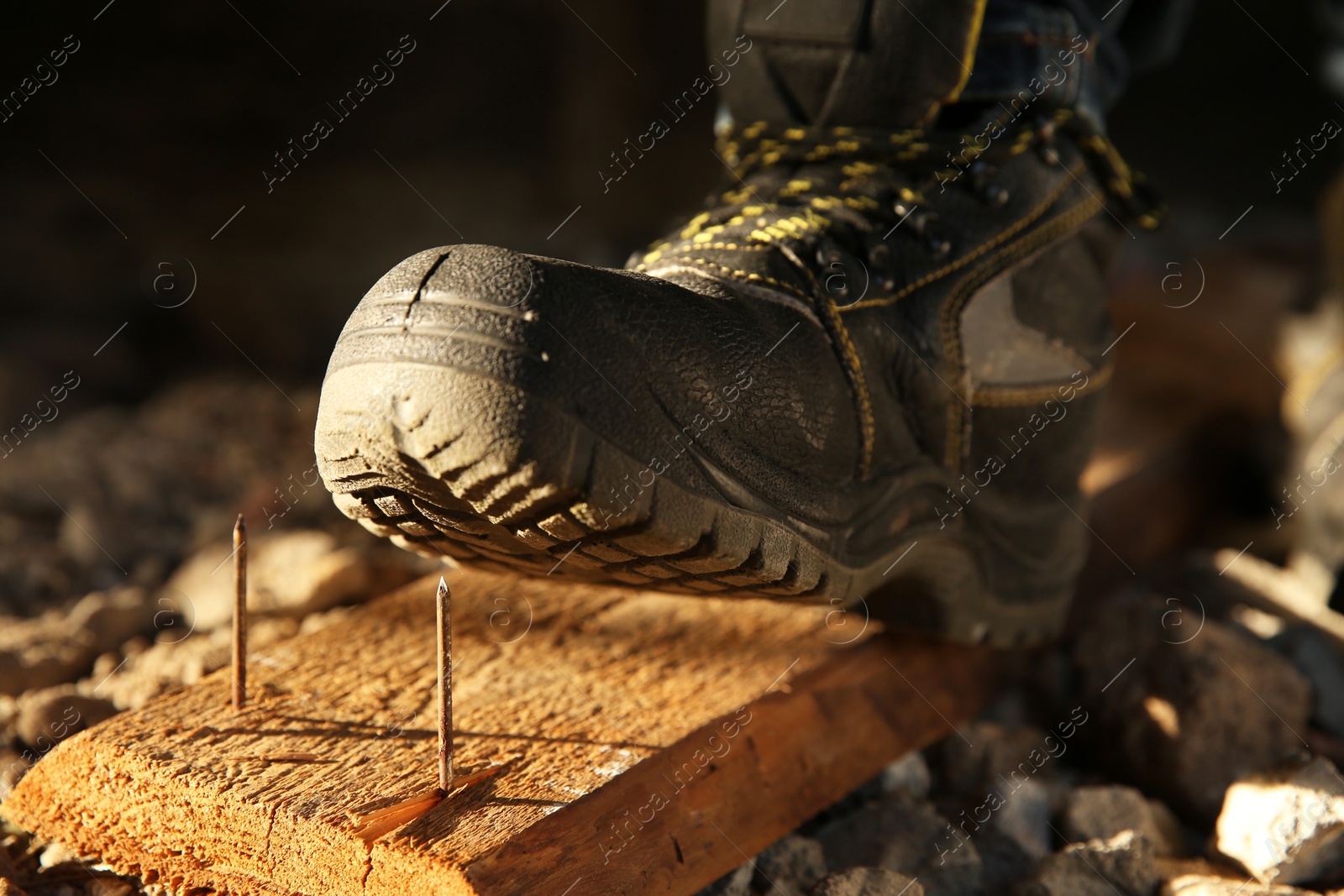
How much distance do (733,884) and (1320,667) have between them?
830 mm

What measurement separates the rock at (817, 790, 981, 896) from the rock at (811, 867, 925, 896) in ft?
0.16

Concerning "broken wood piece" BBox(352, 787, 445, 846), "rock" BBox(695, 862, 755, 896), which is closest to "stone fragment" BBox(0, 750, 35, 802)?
"broken wood piece" BBox(352, 787, 445, 846)

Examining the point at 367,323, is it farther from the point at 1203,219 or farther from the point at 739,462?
the point at 1203,219

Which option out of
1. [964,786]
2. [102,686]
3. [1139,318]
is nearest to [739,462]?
[964,786]

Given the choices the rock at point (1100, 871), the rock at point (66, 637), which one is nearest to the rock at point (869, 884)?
the rock at point (1100, 871)

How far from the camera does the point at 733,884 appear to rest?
1.00 metres

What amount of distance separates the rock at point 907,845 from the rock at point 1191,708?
236 millimetres

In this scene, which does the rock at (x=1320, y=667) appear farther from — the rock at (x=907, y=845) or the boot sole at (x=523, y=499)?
the boot sole at (x=523, y=499)

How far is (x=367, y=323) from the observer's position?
78 cm

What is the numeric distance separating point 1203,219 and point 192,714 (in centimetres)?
360

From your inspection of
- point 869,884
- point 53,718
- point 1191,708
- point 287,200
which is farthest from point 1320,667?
point 287,200

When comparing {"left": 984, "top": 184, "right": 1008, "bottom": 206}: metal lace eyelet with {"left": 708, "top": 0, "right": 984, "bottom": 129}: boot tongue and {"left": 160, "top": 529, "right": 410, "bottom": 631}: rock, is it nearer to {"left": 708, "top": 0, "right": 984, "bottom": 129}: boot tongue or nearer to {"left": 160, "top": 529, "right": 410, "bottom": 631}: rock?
{"left": 708, "top": 0, "right": 984, "bottom": 129}: boot tongue

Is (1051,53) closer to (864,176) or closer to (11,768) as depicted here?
(864,176)

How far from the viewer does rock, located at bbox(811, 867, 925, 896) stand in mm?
953
